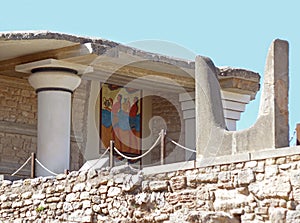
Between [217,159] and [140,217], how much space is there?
1.46m

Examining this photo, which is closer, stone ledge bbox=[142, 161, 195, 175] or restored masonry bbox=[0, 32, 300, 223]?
restored masonry bbox=[0, 32, 300, 223]

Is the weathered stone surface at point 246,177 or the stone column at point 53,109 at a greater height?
the stone column at point 53,109

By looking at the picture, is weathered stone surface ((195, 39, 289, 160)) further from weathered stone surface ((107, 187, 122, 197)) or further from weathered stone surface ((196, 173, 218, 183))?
weathered stone surface ((107, 187, 122, 197))

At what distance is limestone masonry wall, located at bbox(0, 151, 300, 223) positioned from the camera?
10.2 metres

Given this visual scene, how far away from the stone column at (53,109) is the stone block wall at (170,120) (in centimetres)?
347

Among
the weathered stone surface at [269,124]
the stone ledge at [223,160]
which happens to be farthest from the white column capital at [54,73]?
the stone ledge at [223,160]

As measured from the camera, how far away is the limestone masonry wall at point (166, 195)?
1018cm

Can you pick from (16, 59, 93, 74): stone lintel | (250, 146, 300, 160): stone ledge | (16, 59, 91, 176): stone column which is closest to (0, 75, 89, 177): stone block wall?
(16, 59, 93, 74): stone lintel

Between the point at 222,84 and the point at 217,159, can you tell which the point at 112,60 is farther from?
the point at 217,159

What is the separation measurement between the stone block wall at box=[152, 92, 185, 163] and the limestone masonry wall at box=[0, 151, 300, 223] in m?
5.00

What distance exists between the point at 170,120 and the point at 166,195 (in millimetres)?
7544

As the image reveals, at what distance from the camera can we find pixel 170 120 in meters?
19.1

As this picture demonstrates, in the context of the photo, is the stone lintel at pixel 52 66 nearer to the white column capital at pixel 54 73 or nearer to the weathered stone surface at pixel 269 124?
the white column capital at pixel 54 73

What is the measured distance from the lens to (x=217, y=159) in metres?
11.0
